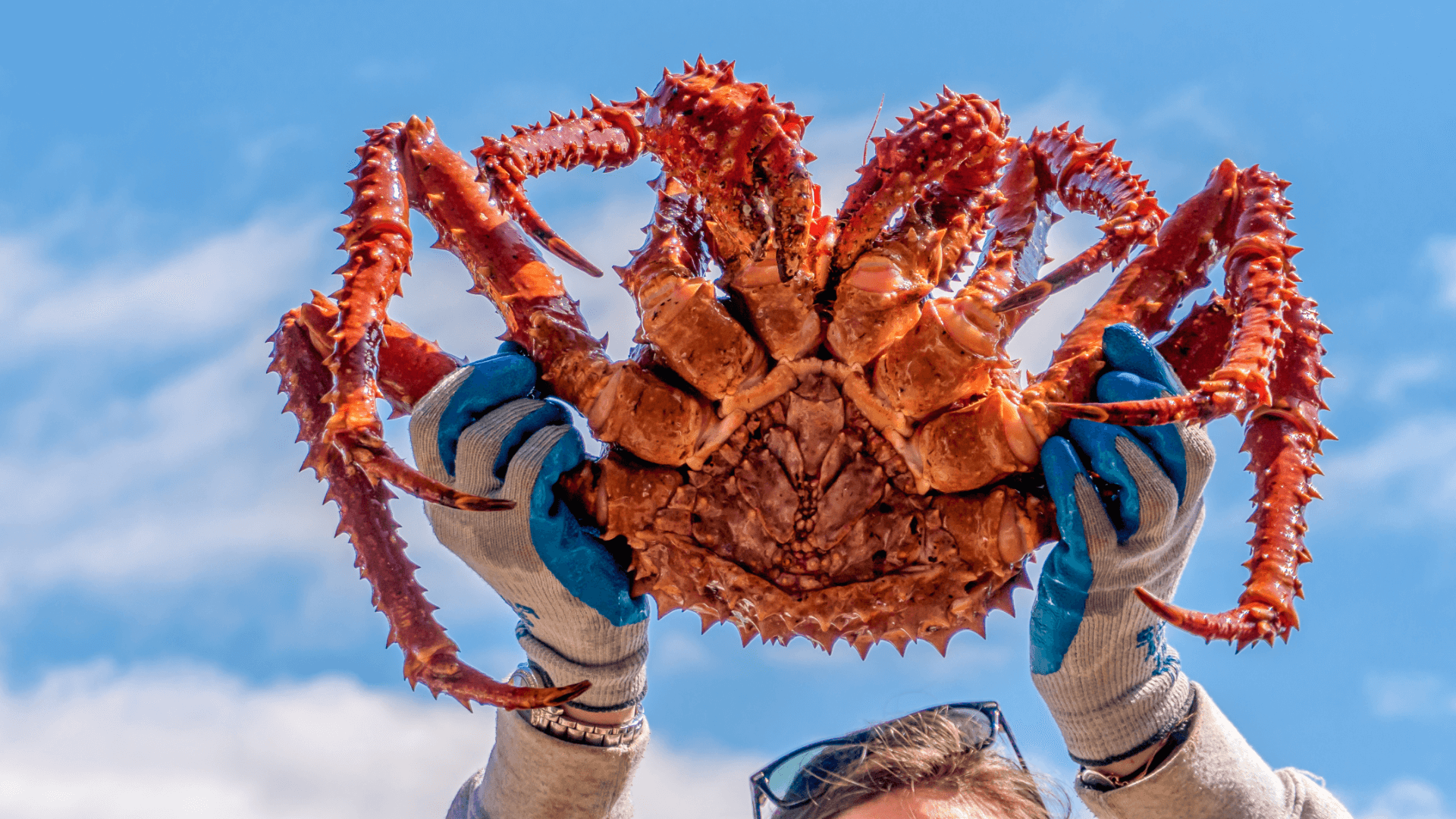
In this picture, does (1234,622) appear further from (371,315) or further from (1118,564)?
(371,315)

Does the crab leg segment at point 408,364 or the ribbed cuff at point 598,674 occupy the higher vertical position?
the crab leg segment at point 408,364

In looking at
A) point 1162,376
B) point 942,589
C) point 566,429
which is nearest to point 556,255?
point 566,429

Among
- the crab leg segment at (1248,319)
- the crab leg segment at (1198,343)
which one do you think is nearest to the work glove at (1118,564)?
the crab leg segment at (1248,319)

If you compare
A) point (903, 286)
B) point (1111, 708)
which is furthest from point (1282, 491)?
point (903, 286)

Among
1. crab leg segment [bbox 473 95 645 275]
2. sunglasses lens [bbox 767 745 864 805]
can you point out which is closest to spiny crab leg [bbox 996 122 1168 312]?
crab leg segment [bbox 473 95 645 275]

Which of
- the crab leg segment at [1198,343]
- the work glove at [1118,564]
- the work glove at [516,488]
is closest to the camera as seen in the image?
the work glove at [1118,564]

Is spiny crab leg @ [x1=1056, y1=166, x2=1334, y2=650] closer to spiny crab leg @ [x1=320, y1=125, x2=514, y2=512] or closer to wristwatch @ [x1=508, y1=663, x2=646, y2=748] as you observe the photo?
spiny crab leg @ [x1=320, y1=125, x2=514, y2=512]

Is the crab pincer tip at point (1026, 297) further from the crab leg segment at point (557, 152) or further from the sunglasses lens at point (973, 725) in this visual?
the sunglasses lens at point (973, 725)
